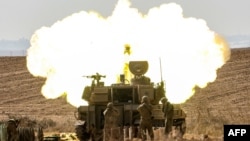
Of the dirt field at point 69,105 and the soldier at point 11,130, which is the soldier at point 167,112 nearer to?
the soldier at point 11,130

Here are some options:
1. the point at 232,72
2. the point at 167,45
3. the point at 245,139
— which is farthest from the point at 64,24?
the point at 232,72

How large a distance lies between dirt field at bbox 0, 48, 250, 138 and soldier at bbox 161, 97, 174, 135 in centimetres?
1071

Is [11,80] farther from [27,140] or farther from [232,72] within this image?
[27,140]

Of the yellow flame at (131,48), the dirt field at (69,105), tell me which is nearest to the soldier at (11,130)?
the yellow flame at (131,48)

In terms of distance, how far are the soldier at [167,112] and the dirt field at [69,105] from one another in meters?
10.7

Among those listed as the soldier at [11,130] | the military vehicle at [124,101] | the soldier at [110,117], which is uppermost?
the military vehicle at [124,101]

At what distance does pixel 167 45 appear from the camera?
3644 cm

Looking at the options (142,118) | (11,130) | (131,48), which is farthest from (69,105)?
(11,130)

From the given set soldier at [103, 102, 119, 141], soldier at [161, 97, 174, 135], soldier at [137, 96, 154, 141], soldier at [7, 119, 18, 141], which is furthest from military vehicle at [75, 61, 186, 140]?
soldier at [7, 119, 18, 141]

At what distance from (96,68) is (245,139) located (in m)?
19.6

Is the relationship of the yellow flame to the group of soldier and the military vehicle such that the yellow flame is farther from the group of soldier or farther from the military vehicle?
the group of soldier

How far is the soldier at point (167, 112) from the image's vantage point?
28328 mm

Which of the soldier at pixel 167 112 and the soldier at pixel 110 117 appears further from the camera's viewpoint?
the soldier at pixel 167 112

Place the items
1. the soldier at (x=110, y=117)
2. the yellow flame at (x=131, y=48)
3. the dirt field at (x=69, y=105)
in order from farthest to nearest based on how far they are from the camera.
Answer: the dirt field at (x=69, y=105) < the yellow flame at (x=131, y=48) < the soldier at (x=110, y=117)
